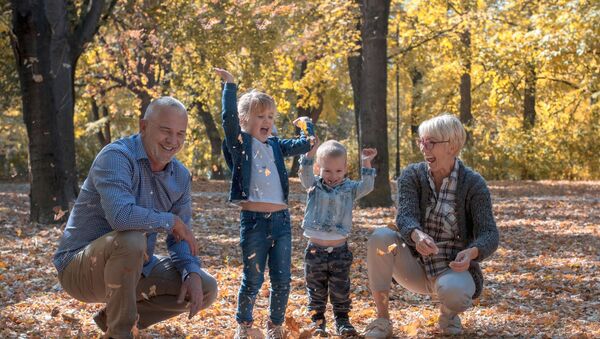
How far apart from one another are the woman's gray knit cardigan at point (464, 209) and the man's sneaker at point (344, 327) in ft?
2.18

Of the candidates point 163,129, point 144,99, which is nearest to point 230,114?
point 163,129

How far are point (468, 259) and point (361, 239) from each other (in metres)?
5.86

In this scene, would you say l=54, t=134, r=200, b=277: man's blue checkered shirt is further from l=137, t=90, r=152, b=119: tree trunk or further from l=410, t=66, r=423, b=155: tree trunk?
l=410, t=66, r=423, b=155: tree trunk

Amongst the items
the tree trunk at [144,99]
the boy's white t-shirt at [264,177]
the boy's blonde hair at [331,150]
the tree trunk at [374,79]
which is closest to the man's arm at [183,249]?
the boy's white t-shirt at [264,177]

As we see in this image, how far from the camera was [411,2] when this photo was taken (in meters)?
25.2

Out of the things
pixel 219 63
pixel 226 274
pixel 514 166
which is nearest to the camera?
pixel 226 274

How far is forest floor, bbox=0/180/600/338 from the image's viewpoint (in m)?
5.59

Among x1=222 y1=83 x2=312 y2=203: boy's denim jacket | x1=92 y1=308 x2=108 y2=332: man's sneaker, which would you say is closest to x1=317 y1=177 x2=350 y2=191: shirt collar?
x1=222 y1=83 x2=312 y2=203: boy's denim jacket

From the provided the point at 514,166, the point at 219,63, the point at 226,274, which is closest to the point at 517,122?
the point at 514,166

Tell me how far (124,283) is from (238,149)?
55.7 inches

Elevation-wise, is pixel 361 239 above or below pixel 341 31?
below

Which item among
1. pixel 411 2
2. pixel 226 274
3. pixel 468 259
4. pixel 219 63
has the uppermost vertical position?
pixel 411 2

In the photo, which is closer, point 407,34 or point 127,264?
point 127,264

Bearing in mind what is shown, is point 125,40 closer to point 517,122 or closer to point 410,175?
point 410,175
